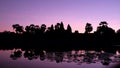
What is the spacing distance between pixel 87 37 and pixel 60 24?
49.3 feet

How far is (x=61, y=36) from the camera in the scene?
9862 centimetres

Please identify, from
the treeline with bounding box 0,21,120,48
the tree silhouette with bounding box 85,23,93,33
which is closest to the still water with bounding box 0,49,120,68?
the treeline with bounding box 0,21,120,48

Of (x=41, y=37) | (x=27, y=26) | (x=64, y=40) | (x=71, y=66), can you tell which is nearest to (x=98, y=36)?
(x=64, y=40)

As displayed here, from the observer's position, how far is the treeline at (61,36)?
94688 millimetres

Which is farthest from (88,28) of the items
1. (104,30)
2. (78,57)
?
(78,57)

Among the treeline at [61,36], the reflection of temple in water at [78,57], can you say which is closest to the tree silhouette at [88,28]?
the treeline at [61,36]

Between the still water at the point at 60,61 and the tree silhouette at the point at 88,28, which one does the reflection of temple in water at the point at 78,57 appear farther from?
the tree silhouette at the point at 88,28

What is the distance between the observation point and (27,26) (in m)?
121

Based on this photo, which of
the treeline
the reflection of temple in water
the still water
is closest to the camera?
the still water

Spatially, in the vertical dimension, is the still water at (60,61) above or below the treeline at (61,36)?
below

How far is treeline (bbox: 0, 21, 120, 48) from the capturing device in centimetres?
9469

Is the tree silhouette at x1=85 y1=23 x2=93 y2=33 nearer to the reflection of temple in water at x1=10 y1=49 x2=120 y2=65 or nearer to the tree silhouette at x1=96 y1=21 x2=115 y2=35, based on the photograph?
the tree silhouette at x1=96 y1=21 x2=115 y2=35

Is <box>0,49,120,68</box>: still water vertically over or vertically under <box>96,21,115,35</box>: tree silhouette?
under

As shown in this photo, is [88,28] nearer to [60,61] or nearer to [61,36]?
[61,36]
